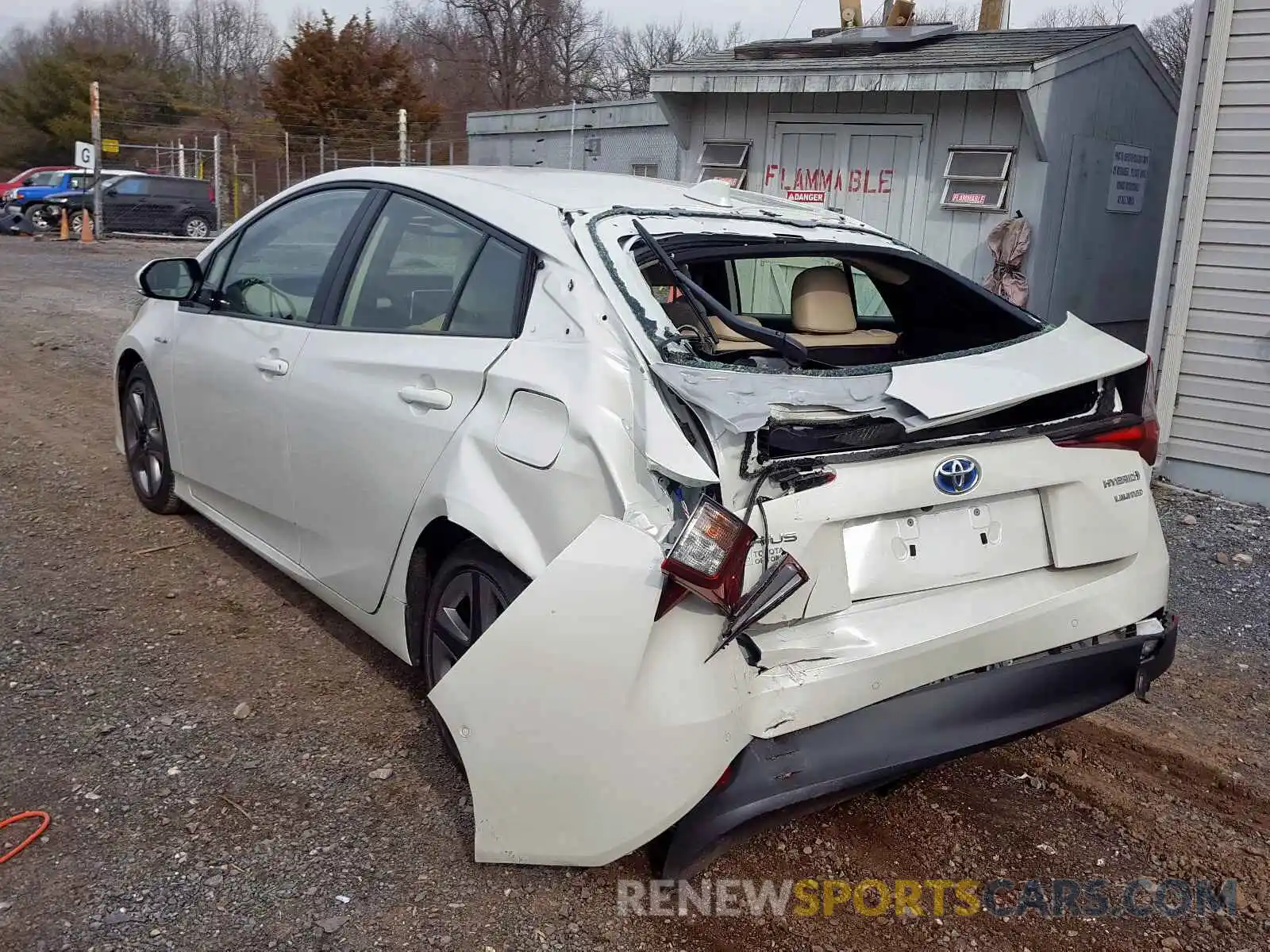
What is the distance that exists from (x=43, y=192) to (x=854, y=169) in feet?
82.5

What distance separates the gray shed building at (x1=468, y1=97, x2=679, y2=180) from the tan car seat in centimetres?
876

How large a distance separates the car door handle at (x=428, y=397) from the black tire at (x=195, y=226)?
26.9 m

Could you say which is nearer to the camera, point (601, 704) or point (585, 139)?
point (601, 704)

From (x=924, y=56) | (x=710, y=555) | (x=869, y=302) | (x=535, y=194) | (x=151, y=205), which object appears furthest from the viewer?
(x=151, y=205)

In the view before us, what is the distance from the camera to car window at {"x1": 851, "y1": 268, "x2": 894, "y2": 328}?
426 centimetres

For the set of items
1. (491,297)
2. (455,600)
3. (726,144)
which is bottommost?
(455,600)

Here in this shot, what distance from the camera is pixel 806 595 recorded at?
2.47m

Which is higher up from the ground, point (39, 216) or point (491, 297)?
point (491, 297)

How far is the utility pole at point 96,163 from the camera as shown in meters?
23.4

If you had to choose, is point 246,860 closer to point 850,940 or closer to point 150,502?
point 850,940

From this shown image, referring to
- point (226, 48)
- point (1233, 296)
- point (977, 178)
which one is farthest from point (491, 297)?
point (226, 48)

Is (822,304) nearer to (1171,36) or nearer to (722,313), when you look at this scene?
(722,313)

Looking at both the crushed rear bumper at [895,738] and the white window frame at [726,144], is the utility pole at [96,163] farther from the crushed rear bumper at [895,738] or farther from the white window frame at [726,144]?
the crushed rear bumper at [895,738]

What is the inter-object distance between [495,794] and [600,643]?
50 cm
